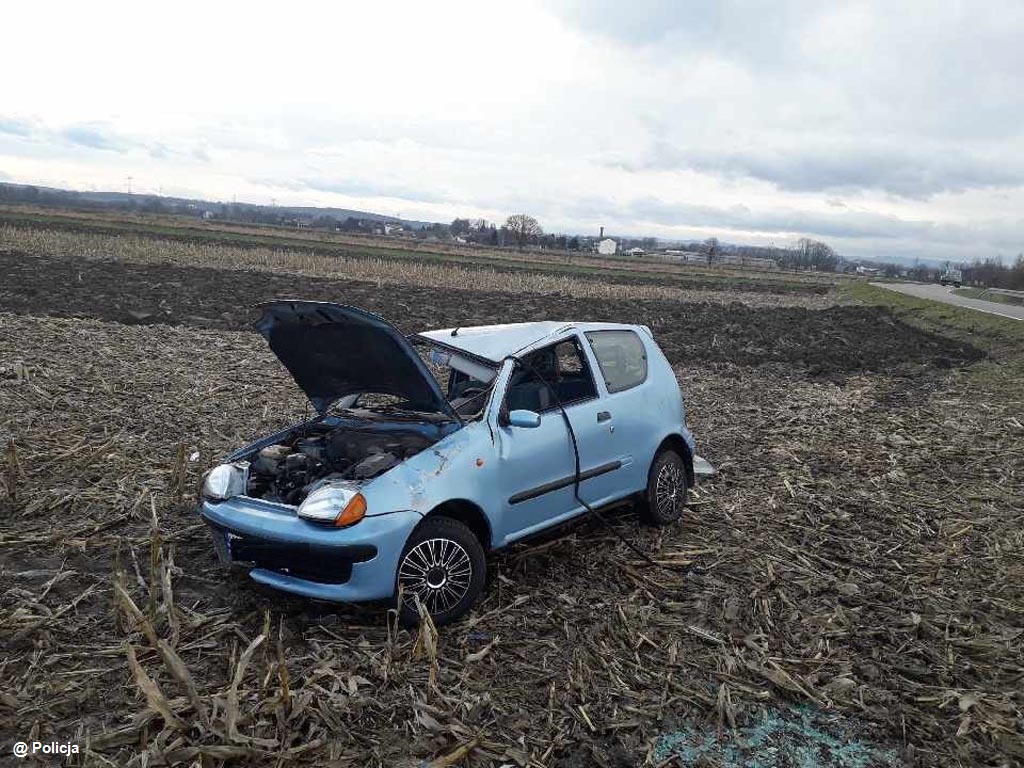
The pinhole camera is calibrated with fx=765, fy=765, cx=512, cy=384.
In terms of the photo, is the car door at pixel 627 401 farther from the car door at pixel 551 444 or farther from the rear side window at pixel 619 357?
the car door at pixel 551 444

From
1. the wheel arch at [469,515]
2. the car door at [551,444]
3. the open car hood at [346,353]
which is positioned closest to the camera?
the wheel arch at [469,515]

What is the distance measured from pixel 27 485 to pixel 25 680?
3160 mm

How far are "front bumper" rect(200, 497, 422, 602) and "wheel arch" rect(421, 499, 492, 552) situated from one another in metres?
0.29

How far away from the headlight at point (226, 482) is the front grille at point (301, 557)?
32cm

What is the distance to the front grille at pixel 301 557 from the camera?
434 cm

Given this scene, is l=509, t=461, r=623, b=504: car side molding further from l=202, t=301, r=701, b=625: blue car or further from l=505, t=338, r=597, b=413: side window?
l=505, t=338, r=597, b=413: side window

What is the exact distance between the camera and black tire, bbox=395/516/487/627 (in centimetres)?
454

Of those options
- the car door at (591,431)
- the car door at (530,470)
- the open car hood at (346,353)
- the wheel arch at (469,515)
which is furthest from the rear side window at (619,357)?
the wheel arch at (469,515)

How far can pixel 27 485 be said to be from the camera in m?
6.53

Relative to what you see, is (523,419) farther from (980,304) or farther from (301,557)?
(980,304)

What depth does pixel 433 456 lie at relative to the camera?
15.7 feet

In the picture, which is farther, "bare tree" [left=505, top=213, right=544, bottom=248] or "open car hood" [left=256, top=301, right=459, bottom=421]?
"bare tree" [left=505, top=213, right=544, bottom=248]

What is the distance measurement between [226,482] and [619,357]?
3244 millimetres

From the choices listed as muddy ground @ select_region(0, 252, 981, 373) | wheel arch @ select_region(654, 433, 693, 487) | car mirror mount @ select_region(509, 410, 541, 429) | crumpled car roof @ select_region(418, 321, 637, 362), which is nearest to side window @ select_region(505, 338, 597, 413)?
crumpled car roof @ select_region(418, 321, 637, 362)
